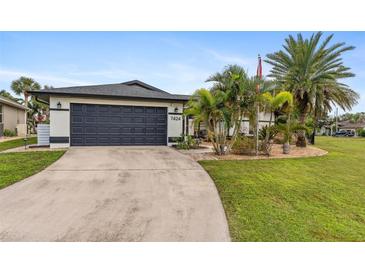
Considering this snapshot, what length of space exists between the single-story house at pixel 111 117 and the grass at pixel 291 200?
5.31 meters

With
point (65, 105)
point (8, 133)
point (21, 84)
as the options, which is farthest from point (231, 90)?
point (21, 84)

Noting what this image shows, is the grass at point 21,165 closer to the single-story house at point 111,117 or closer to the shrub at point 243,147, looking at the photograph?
the single-story house at point 111,117

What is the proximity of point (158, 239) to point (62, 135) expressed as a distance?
970cm

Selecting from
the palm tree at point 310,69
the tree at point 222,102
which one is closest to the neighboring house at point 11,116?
the tree at point 222,102

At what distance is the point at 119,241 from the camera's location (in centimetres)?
307

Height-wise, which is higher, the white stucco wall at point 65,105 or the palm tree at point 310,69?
the palm tree at point 310,69

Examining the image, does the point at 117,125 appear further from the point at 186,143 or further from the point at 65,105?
the point at 186,143

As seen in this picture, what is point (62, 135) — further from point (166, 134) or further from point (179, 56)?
point (179, 56)

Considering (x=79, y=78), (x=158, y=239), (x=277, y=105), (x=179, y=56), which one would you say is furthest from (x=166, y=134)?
(x=79, y=78)

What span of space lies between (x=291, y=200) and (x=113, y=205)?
3.61 m

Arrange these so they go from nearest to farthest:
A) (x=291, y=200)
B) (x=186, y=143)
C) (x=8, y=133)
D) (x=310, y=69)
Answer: (x=291, y=200)
(x=186, y=143)
(x=310, y=69)
(x=8, y=133)

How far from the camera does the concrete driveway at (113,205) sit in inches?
129

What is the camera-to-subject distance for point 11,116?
20.1 metres

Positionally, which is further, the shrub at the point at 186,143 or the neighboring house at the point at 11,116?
the neighboring house at the point at 11,116
